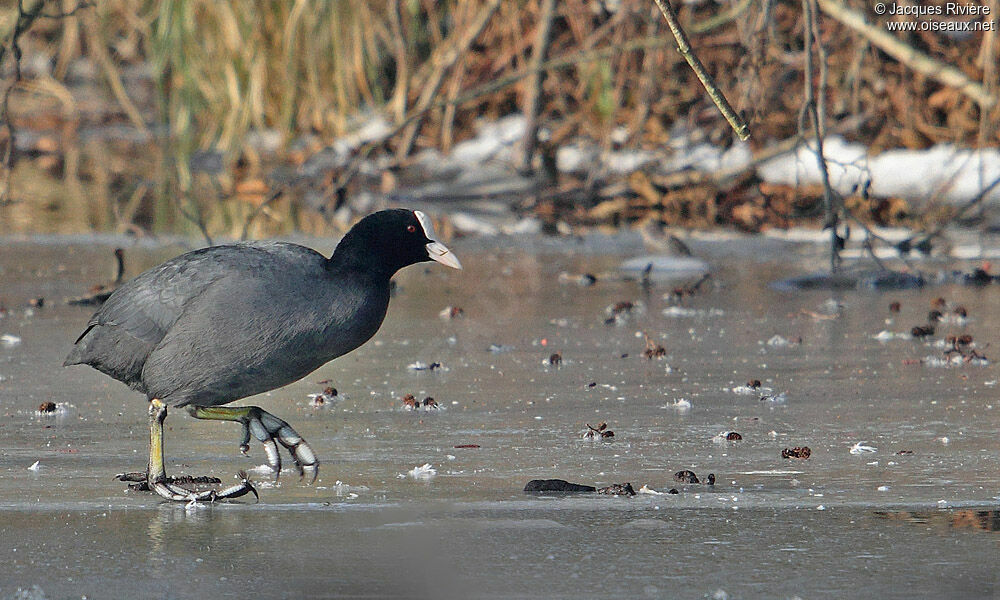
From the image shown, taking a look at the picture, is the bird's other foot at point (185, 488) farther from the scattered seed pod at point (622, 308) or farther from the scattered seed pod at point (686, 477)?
the scattered seed pod at point (622, 308)

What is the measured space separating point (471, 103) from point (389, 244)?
1055 cm

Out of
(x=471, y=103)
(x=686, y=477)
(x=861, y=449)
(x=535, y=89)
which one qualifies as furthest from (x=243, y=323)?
(x=471, y=103)

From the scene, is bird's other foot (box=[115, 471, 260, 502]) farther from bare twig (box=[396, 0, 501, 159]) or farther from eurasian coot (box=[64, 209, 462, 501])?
bare twig (box=[396, 0, 501, 159])

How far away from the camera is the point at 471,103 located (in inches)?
577

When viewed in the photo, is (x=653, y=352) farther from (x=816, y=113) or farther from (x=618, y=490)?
(x=618, y=490)

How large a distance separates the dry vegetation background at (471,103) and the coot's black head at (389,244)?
4631 mm

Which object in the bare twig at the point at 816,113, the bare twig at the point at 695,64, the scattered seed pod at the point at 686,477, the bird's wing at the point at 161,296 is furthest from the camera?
the bare twig at the point at 816,113

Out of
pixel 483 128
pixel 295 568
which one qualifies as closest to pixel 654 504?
pixel 295 568

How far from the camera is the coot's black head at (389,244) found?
418 centimetres

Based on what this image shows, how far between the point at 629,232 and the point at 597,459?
18.8 feet

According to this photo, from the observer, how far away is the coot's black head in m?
4.18

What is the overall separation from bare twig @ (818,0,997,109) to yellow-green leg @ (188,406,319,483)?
5464 mm

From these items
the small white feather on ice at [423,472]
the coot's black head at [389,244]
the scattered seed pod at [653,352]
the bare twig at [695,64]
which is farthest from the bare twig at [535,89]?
the bare twig at [695,64]

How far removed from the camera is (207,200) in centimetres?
1191
